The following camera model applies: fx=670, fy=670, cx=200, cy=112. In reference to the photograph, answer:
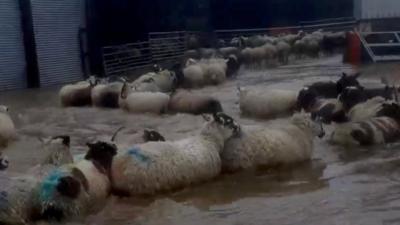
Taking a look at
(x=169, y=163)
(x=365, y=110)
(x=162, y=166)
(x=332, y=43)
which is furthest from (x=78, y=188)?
(x=332, y=43)

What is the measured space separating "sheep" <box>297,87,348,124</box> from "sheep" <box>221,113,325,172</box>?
1.93 metres

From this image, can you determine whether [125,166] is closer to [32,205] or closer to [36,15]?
[32,205]

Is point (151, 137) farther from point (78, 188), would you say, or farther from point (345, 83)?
point (345, 83)

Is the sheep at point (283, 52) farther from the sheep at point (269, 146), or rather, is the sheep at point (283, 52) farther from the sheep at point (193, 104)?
the sheep at point (269, 146)

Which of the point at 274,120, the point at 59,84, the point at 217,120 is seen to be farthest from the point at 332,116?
the point at 59,84

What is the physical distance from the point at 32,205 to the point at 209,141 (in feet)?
7.54

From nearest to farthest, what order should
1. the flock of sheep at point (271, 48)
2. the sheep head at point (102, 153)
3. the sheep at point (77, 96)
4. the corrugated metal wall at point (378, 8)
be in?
the sheep head at point (102, 153) < the sheep at point (77, 96) < the flock of sheep at point (271, 48) < the corrugated metal wall at point (378, 8)

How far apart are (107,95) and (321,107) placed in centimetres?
523

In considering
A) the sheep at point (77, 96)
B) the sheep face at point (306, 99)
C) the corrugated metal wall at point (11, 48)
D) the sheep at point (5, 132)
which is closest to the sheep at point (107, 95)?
the sheep at point (77, 96)

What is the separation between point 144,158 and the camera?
6.70 meters

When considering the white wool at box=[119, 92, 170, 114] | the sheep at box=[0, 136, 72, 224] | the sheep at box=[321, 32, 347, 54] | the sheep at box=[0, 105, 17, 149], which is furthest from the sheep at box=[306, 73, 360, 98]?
the sheep at box=[321, 32, 347, 54]

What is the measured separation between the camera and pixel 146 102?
42.2ft

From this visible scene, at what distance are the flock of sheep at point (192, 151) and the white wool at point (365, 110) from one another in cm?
2

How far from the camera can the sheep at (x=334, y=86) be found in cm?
1216
